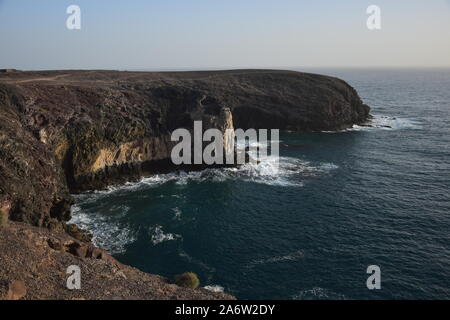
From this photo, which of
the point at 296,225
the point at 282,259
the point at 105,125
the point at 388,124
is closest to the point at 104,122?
the point at 105,125

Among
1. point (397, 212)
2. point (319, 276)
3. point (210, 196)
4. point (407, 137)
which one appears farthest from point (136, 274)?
point (407, 137)

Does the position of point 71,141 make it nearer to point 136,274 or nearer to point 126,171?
point 126,171

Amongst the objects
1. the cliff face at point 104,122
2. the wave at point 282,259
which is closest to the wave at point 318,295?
the wave at point 282,259

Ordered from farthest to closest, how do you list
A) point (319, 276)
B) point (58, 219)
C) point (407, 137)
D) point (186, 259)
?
1. point (407, 137)
2. point (58, 219)
3. point (186, 259)
4. point (319, 276)

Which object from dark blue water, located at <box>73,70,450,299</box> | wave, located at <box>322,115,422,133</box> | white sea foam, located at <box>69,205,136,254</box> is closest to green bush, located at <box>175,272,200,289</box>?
dark blue water, located at <box>73,70,450,299</box>

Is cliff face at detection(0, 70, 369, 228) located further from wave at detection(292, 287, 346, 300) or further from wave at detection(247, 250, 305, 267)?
wave at detection(292, 287, 346, 300)

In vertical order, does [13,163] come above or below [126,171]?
above
